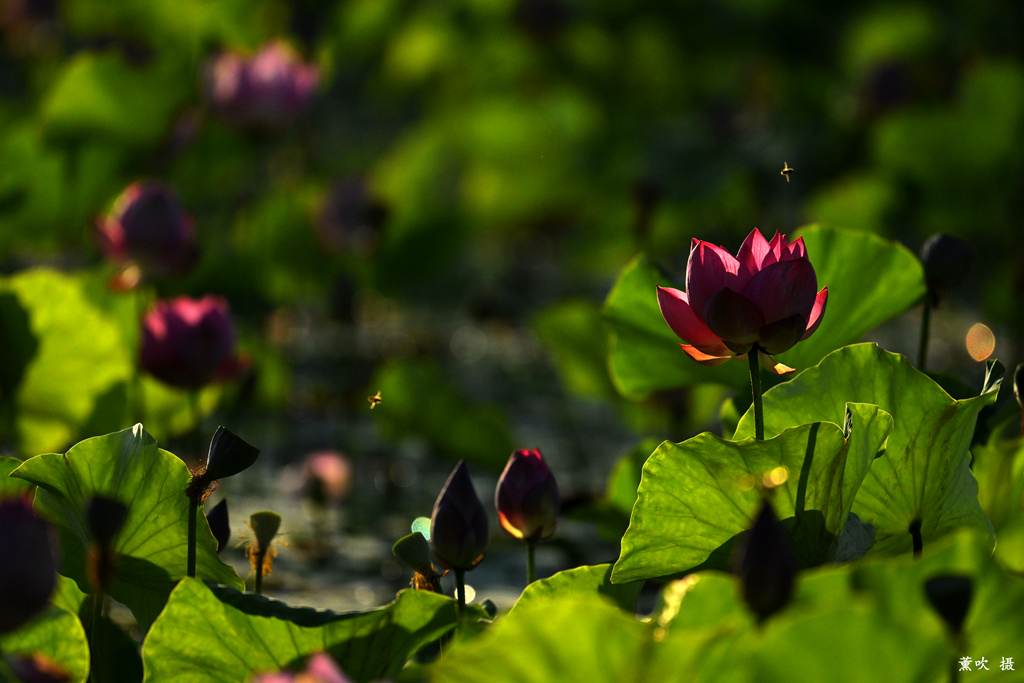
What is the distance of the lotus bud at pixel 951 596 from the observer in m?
0.24

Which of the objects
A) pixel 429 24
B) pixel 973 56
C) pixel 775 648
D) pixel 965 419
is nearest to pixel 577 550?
pixel 965 419

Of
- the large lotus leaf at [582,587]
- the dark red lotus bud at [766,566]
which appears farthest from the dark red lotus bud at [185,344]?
the dark red lotus bud at [766,566]

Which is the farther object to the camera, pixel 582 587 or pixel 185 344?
pixel 185 344

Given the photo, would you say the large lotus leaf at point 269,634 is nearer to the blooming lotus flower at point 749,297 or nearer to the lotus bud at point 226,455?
the lotus bud at point 226,455

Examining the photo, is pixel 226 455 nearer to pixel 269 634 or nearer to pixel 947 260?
pixel 269 634

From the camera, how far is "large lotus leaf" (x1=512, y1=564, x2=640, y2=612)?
14.5 inches

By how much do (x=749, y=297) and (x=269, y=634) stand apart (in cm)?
21

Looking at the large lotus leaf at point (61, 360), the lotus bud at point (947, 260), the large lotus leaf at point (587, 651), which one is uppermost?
the lotus bud at point (947, 260)

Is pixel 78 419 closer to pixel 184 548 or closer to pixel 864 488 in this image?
pixel 184 548

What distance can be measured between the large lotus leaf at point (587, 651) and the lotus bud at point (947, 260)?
0.32m

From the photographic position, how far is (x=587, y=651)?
23 cm

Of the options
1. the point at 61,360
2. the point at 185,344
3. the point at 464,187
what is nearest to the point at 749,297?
the point at 185,344

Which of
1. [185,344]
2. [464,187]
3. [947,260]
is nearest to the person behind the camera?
[947,260]

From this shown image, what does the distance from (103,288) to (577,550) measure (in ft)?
1.76
